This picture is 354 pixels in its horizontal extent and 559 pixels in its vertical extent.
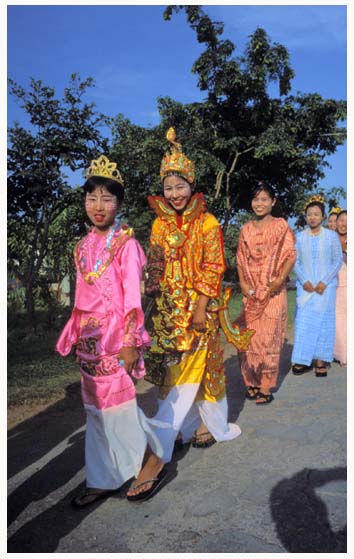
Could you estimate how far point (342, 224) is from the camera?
720cm

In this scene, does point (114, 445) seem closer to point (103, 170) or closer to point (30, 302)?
point (103, 170)

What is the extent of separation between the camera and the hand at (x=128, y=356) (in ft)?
9.53

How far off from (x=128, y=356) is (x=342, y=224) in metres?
5.20

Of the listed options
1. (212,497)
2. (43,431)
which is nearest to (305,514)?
(212,497)

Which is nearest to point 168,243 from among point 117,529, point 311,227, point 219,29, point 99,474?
point 99,474

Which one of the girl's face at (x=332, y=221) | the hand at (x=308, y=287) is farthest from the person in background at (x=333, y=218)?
the hand at (x=308, y=287)

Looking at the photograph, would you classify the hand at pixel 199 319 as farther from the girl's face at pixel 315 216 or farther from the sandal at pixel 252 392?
the girl's face at pixel 315 216

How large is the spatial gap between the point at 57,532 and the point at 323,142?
15366mm

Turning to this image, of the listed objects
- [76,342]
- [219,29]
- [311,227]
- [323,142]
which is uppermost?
[219,29]

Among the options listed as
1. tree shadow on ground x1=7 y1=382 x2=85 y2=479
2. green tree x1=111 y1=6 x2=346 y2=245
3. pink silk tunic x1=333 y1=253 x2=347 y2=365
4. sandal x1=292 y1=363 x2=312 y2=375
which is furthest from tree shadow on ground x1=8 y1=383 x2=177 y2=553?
green tree x1=111 y1=6 x2=346 y2=245

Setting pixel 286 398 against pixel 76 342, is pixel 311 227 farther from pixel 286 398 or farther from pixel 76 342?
pixel 76 342

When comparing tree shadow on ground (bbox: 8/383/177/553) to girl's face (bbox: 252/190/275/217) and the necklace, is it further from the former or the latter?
girl's face (bbox: 252/190/275/217)

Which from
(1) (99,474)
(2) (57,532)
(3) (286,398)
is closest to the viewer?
(2) (57,532)

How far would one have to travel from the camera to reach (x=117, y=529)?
8.70ft
